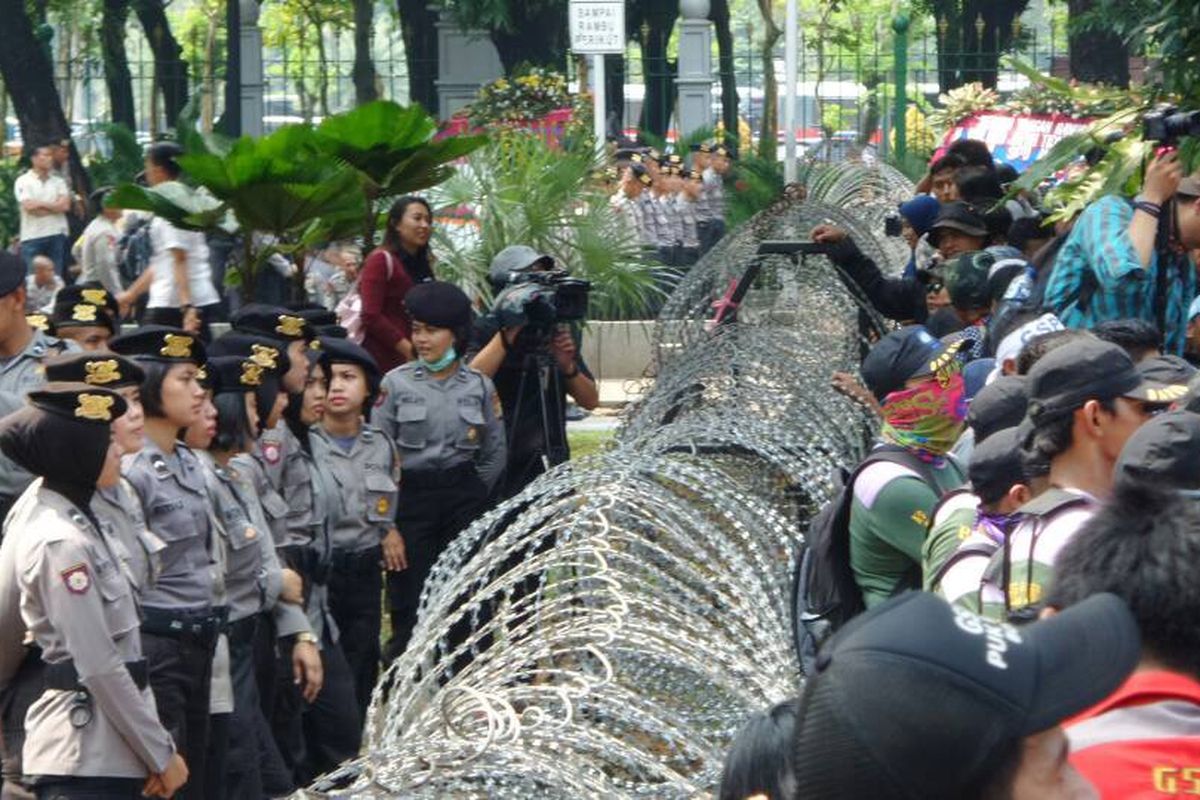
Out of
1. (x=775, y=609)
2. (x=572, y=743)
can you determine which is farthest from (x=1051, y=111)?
(x=572, y=743)

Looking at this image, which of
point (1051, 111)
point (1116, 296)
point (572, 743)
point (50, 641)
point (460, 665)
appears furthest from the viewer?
point (1051, 111)

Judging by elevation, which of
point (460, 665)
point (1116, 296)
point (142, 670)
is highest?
point (1116, 296)

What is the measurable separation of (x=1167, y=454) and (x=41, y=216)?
1727 cm

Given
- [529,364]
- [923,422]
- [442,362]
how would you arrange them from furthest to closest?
[529,364], [442,362], [923,422]

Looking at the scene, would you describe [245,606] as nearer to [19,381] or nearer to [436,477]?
[19,381]

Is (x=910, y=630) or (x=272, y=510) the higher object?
(x=910, y=630)

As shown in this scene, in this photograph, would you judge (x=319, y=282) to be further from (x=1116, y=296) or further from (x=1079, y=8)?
(x=1079, y=8)

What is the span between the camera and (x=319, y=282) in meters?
14.8

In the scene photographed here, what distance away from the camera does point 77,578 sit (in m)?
5.23

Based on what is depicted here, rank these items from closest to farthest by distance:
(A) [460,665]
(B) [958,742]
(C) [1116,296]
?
1. (B) [958,742]
2. (C) [1116,296]
3. (A) [460,665]

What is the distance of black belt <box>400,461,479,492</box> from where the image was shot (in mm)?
8398

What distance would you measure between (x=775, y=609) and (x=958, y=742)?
3778mm

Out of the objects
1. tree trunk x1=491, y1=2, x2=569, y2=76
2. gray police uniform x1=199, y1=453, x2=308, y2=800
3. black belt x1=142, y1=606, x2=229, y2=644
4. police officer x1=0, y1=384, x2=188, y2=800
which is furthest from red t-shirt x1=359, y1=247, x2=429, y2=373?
tree trunk x1=491, y1=2, x2=569, y2=76

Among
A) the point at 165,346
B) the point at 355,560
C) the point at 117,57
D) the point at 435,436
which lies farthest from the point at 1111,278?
the point at 117,57
